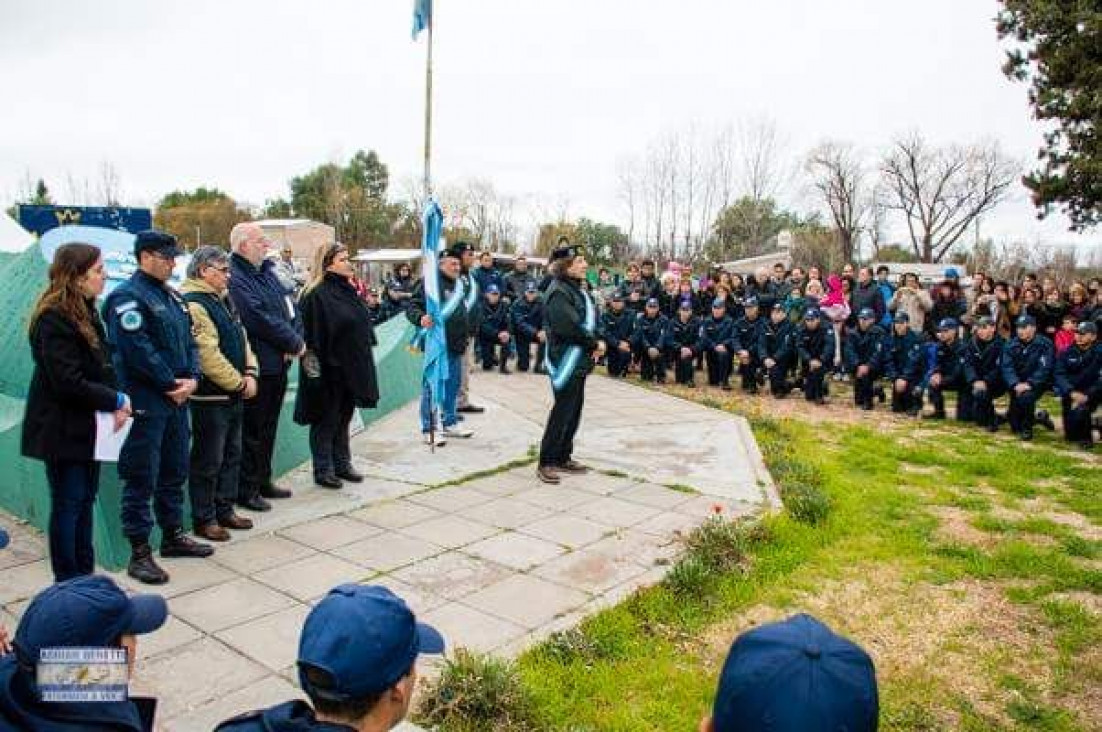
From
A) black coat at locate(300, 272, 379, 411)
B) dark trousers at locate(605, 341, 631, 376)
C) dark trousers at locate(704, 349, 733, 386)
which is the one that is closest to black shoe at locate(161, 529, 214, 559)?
black coat at locate(300, 272, 379, 411)

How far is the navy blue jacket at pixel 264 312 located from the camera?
17.8ft

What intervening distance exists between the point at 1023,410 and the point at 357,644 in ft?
32.2

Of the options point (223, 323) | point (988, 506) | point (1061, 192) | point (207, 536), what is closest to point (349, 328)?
point (223, 323)

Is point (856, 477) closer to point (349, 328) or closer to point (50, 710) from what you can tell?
point (349, 328)

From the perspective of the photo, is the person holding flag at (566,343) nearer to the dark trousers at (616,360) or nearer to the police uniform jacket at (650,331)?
the police uniform jacket at (650,331)

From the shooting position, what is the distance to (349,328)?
613cm

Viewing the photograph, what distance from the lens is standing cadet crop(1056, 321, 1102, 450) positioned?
912cm

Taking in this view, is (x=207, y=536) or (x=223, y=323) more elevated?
(x=223, y=323)

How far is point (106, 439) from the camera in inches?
156

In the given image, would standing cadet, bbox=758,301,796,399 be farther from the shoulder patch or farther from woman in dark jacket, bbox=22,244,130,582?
woman in dark jacket, bbox=22,244,130,582

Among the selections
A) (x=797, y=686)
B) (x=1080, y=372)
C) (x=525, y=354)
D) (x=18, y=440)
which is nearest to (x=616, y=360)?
(x=525, y=354)

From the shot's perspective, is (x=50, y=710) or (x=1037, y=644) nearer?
(x=50, y=710)

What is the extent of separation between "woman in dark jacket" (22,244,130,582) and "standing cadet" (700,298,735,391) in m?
9.95

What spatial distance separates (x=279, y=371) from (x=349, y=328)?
0.68 metres
